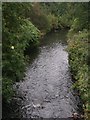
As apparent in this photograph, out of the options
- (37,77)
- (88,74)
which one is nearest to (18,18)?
(88,74)

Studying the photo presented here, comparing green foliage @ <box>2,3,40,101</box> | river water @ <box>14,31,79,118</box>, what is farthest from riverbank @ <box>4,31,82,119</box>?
green foliage @ <box>2,3,40,101</box>

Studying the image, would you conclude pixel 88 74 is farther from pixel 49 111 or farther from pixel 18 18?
pixel 18 18

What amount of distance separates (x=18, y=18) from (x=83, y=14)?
12.7 feet

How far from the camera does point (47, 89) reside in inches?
861

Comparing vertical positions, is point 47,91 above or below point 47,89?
below

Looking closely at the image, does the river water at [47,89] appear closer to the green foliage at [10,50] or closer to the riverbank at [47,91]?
the riverbank at [47,91]

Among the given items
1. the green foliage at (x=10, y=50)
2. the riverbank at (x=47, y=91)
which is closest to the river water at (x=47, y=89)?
the riverbank at (x=47, y=91)

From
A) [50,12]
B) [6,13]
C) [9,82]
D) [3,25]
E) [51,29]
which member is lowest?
[9,82]

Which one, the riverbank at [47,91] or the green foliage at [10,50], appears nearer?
the green foliage at [10,50]

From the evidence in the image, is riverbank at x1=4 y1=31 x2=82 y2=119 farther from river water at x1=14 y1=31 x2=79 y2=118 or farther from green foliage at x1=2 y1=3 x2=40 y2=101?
green foliage at x1=2 y1=3 x2=40 y2=101

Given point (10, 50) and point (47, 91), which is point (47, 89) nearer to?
point (47, 91)

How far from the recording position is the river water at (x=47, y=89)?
18.5m

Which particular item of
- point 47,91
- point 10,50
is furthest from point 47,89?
point 10,50

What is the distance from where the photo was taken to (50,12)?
51031 mm
